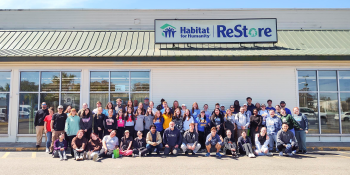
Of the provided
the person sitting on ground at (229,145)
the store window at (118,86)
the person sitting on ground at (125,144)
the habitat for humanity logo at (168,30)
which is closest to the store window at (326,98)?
the person sitting on ground at (229,145)

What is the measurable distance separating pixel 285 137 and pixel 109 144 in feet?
19.7

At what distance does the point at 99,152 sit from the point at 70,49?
5.99 m

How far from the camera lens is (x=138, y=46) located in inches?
484

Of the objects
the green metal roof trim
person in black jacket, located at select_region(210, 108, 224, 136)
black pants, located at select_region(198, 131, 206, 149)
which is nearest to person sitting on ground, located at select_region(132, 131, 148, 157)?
black pants, located at select_region(198, 131, 206, 149)

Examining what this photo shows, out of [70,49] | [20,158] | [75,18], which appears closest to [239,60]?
[70,49]

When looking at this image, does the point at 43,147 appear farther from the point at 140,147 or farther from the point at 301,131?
the point at 301,131

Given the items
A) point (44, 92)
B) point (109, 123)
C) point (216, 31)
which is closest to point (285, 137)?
point (109, 123)

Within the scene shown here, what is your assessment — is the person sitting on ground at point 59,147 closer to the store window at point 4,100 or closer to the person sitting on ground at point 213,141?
the store window at point 4,100

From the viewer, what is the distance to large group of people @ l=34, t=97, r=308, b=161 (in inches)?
318

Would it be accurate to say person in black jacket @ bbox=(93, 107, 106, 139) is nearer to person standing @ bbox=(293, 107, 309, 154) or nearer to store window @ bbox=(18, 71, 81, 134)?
store window @ bbox=(18, 71, 81, 134)

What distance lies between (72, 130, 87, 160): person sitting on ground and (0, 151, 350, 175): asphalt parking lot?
26cm

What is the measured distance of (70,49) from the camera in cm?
1168

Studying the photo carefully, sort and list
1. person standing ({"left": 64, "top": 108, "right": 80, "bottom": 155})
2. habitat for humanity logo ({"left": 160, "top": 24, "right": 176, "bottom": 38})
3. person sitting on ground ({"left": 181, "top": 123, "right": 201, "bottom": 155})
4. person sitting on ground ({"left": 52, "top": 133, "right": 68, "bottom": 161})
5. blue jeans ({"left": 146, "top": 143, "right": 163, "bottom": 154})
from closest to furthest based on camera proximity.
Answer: person sitting on ground ({"left": 52, "top": 133, "right": 68, "bottom": 161})
blue jeans ({"left": 146, "top": 143, "right": 163, "bottom": 154})
person sitting on ground ({"left": 181, "top": 123, "right": 201, "bottom": 155})
person standing ({"left": 64, "top": 108, "right": 80, "bottom": 155})
habitat for humanity logo ({"left": 160, "top": 24, "right": 176, "bottom": 38})

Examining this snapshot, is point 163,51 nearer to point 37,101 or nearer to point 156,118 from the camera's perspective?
point 156,118
